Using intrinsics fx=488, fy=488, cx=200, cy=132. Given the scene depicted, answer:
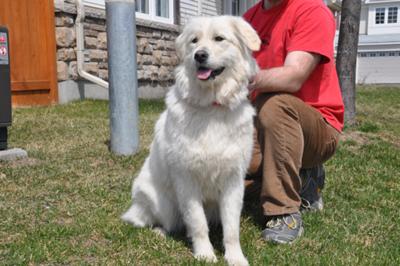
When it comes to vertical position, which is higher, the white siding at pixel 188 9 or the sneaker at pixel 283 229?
the white siding at pixel 188 9

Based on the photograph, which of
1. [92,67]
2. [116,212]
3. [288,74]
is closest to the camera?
[288,74]

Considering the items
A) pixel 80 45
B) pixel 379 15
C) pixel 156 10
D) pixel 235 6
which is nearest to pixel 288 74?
pixel 80 45

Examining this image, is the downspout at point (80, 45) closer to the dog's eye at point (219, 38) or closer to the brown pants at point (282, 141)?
the brown pants at point (282, 141)

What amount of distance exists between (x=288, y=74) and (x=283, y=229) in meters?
0.96

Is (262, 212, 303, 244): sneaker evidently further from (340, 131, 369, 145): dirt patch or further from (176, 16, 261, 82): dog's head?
(340, 131, 369, 145): dirt patch

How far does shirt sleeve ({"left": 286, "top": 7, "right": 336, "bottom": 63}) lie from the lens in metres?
3.03

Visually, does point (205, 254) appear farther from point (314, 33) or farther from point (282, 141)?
point (314, 33)

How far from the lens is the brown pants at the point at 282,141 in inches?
119

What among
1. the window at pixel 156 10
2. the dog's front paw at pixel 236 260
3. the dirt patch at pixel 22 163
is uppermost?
the window at pixel 156 10

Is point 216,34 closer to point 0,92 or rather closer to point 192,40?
point 192,40

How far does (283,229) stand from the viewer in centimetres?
304

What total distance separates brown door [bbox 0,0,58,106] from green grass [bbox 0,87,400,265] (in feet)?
5.90

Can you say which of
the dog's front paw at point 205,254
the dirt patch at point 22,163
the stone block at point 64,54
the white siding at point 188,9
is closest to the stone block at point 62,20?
the stone block at point 64,54

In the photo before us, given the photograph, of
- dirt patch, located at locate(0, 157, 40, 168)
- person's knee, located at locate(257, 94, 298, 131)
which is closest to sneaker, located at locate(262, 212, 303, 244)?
person's knee, located at locate(257, 94, 298, 131)
